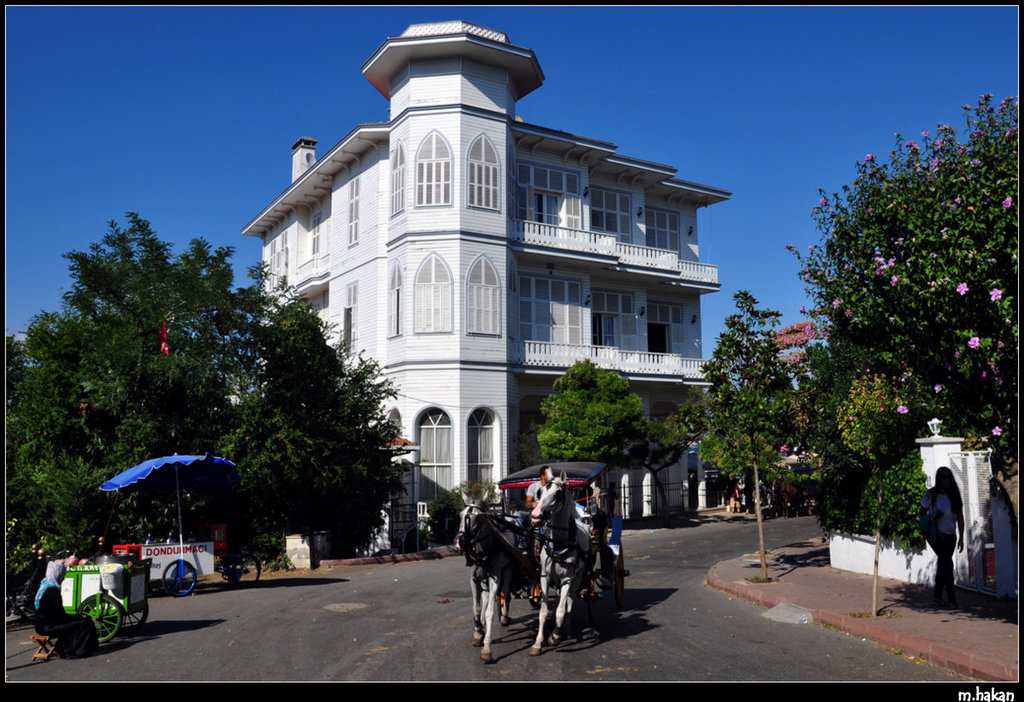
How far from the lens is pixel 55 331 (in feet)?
64.2

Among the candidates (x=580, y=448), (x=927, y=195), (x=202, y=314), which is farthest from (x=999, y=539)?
(x=202, y=314)

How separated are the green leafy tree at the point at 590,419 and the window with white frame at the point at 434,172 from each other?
7507mm

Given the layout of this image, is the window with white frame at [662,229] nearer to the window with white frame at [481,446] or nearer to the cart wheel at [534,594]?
the window with white frame at [481,446]

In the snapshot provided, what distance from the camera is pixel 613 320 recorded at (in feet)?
110

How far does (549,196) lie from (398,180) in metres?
6.27

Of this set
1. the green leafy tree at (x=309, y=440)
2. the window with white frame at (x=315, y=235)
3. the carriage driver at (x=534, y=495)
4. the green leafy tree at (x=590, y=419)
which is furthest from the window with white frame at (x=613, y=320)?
the carriage driver at (x=534, y=495)

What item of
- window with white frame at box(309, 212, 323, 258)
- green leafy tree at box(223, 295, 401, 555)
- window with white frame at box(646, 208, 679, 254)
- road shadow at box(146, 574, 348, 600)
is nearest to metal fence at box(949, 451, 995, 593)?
road shadow at box(146, 574, 348, 600)

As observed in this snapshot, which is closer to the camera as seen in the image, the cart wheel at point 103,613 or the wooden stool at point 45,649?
the wooden stool at point 45,649

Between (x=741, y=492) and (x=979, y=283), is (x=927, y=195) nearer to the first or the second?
(x=979, y=283)

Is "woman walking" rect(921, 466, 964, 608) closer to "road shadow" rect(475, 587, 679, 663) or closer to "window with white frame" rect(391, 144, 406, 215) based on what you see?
"road shadow" rect(475, 587, 679, 663)

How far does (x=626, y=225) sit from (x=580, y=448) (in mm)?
12531

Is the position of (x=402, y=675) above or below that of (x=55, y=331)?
below

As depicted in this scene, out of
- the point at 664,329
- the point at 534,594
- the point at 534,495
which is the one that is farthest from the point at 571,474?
the point at 664,329

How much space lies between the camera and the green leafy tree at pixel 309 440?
20.0 m
